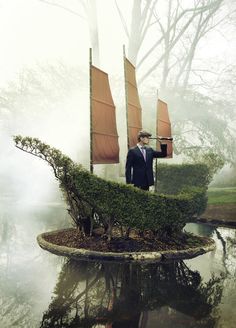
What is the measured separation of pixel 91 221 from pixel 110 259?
134 centimetres

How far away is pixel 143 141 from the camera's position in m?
9.55

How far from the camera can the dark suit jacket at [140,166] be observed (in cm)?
970

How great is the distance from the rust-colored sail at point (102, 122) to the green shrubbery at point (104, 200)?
0.86 meters

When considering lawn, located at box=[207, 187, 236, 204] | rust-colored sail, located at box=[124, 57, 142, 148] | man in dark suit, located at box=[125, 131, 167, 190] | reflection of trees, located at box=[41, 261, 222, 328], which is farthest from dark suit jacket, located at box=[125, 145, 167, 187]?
lawn, located at box=[207, 187, 236, 204]

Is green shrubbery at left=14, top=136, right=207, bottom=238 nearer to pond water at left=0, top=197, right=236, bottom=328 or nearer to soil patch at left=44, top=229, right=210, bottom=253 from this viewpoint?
soil patch at left=44, top=229, right=210, bottom=253

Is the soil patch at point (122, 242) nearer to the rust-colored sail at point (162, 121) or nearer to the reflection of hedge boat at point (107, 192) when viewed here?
the reflection of hedge boat at point (107, 192)

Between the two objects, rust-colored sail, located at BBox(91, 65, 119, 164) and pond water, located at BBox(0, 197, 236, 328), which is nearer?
pond water, located at BBox(0, 197, 236, 328)

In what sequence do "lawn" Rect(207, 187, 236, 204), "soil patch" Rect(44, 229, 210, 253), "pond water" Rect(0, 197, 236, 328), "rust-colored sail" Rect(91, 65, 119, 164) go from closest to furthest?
"pond water" Rect(0, 197, 236, 328) < "soil patch" Rect(44, 229, 210, 253) < "rust-colored sail" Rect(91, 65, 119, 164) < "lawn" Rect(207, 187, 236, 204)

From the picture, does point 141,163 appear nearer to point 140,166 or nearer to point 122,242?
point 140,166

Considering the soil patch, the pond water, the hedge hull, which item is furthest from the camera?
the soil patch

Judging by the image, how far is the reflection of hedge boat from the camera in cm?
915

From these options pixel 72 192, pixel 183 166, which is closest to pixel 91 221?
pixel 72 192

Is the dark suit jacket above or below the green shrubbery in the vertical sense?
above

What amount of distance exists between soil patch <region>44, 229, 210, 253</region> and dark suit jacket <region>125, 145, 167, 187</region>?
1.46 meters
